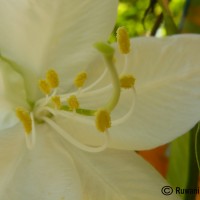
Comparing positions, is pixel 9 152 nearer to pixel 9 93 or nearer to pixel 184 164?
pixel 9 93

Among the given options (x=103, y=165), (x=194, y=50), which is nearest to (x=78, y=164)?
(x=103, y=165)

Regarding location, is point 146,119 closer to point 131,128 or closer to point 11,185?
point 131,128

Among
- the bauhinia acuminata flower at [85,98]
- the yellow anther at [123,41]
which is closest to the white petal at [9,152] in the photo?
the bauhinia acuminata flower at [85,98]
